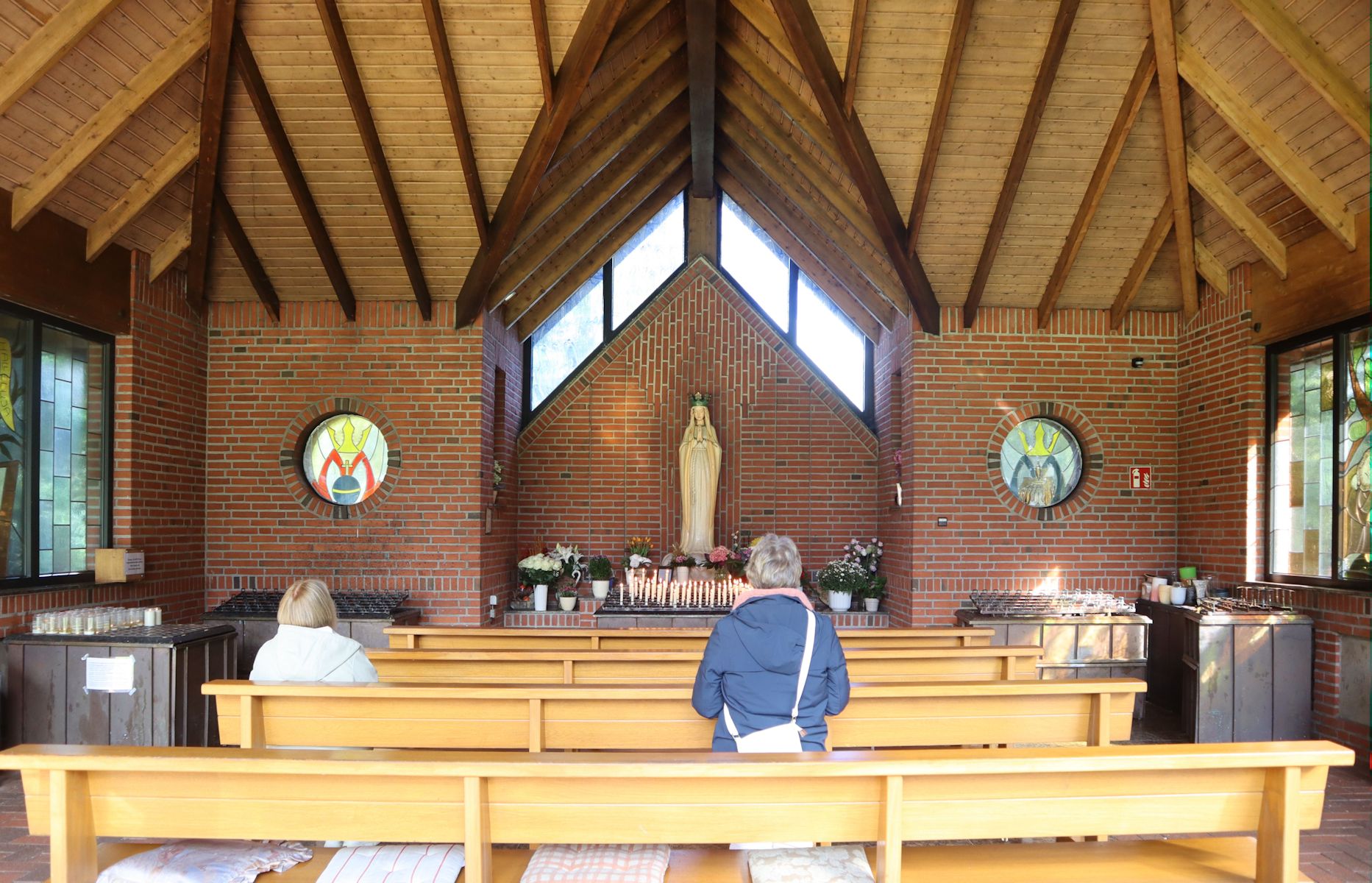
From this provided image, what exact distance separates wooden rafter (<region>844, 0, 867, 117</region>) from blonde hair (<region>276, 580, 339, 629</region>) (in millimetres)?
5329

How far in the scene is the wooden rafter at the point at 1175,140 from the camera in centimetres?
638

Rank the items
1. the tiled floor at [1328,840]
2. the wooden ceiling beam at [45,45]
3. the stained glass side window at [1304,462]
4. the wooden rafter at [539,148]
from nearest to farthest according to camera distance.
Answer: the tiled floor at [1328,840]
the wooden ceiling beam at [45,45]
the wooden rafter at [539,148]
the stained glass side window at [1304,462]

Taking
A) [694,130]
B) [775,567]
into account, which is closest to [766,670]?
[775,567]

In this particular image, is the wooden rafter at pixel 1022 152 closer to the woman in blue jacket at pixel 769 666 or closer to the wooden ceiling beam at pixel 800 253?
the wooden ceiling beam at pixel 800 253

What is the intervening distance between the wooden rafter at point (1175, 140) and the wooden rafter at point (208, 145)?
21.0 feet

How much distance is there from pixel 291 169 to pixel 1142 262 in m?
7.65

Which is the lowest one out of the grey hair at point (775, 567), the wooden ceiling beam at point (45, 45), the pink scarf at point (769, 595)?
the pink scarf at point (769, 595)

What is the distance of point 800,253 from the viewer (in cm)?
1144

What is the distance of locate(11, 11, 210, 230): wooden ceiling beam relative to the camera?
638 centimetres

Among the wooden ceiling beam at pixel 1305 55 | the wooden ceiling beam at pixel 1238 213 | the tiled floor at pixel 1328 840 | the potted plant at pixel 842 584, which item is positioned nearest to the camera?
the tiled floor at pixel 1328 840

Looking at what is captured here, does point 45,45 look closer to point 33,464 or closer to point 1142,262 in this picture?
point 33,464

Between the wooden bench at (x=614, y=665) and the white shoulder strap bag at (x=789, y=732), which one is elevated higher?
the white shoulder strap bag at (x=789, y=732)

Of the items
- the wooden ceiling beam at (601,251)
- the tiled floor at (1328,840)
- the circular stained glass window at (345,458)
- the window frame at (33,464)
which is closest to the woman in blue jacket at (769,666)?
the tiled floor at (1328,840)

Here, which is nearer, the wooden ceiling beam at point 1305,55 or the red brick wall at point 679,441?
the wooden ceiling beam at point 1305,55
